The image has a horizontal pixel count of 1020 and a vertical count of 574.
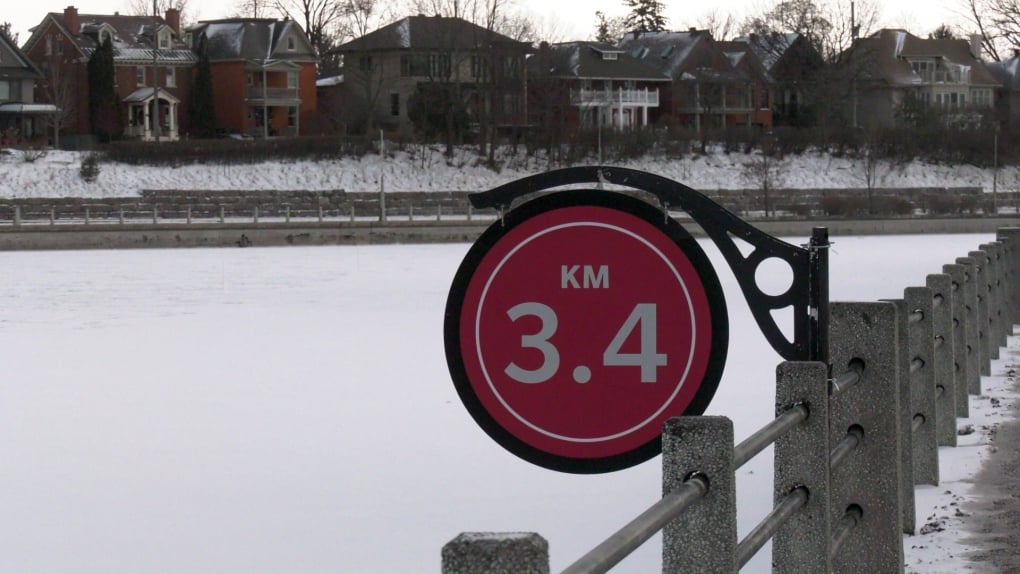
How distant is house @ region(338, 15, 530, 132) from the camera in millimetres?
77625

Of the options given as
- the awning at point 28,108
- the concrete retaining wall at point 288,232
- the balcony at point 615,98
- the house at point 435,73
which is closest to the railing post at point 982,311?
the concrete retaining wall at point 288,232

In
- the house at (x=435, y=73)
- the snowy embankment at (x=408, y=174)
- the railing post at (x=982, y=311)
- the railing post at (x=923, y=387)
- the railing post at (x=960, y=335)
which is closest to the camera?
the railing post at (x=923, y=387)

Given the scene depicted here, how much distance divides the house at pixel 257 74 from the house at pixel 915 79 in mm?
30863

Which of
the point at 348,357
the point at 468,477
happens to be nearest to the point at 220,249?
the point at 348,357

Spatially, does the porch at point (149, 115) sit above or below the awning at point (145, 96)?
below

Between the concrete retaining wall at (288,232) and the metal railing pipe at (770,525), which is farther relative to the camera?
the concrete retaining wall at (288,232)

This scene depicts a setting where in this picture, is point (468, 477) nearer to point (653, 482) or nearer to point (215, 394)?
point (653, 482)

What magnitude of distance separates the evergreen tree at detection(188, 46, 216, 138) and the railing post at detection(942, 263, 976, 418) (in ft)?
228

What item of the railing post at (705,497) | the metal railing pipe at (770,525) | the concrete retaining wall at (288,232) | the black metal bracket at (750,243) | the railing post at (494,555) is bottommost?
the concrete retaining wall at (288,232)

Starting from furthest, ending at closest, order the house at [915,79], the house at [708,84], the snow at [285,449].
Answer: the house at [915,79] → the house at [708,84] → the snow at [285,449]

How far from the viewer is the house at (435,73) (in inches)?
3056

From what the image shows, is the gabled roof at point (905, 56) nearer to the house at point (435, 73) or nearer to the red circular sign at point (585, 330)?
the house at point (435, 73)

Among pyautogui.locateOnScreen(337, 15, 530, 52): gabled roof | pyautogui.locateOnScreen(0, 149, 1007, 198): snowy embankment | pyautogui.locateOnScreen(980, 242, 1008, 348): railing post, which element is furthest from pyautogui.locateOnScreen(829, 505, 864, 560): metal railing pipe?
pyautogui.locateOnScreen(337, 15, 530, 52): gabled roof

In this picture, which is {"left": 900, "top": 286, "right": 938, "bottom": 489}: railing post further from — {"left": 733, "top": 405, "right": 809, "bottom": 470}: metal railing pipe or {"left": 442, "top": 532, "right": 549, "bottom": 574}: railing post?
{"left": 442, "top": 532, "right": 549, "bottom": 574}: railing post
